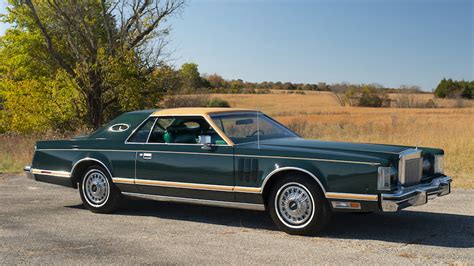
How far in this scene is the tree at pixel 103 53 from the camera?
2462 centimetres

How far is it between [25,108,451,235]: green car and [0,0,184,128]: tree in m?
16.5

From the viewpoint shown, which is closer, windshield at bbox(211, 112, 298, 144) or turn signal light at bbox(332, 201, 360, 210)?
turn signal light at bbox(332, 201, 360, 210)

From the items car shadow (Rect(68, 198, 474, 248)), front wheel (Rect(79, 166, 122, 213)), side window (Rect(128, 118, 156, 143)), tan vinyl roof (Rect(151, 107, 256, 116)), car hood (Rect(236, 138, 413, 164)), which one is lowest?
→ car shadow (Rect(68, 198, 474, 248))

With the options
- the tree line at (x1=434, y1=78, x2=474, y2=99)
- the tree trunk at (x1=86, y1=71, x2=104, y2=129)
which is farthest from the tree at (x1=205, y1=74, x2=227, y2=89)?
the tree trunk at (x1=86, y1=71, x2=104, y2=129)

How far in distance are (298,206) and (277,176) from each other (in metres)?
0.43

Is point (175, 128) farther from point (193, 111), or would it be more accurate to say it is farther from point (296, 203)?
point (296, 203)

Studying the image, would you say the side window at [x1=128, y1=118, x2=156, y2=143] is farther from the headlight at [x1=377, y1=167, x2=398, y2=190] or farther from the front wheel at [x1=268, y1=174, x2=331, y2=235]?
the headlight at [x1=377, y1=167, x2=398, y2=190]

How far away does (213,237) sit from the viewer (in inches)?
251

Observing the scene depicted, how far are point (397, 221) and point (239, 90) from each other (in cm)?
7996

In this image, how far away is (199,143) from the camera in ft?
23.1

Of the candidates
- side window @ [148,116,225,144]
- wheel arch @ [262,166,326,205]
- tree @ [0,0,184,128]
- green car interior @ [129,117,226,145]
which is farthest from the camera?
tree @ [0,0,184,128]

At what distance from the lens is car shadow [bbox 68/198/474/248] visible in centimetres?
632

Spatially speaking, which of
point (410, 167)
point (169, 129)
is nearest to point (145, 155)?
point (169, 129)

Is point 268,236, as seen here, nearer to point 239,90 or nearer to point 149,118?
point 149,118
